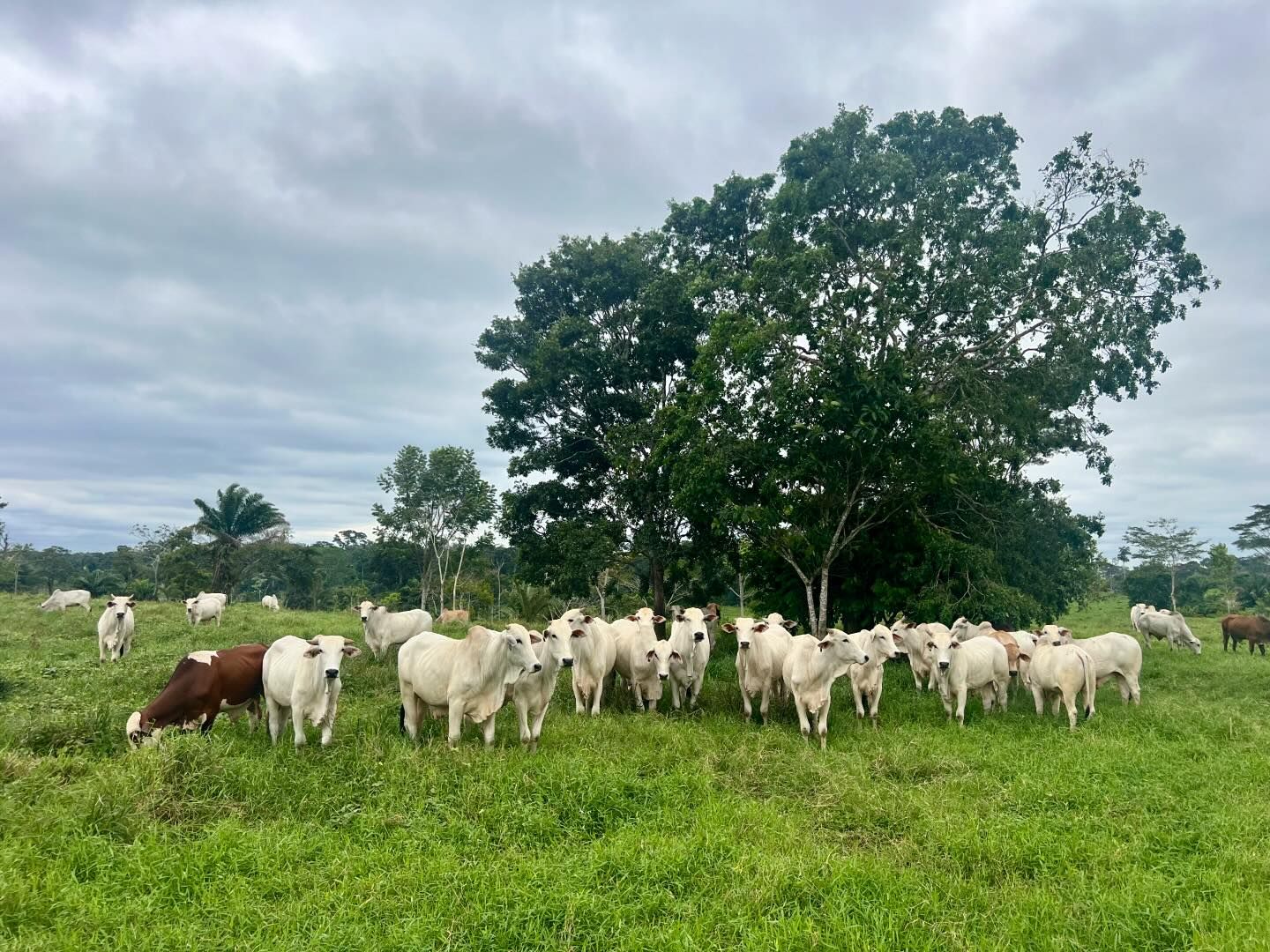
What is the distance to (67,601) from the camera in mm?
24359

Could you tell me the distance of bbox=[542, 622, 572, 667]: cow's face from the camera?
7941mm

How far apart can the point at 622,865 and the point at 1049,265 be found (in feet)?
47.7

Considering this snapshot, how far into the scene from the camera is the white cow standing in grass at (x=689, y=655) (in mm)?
10289

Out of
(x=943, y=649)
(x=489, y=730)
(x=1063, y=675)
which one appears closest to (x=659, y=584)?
(x=943, y=649)

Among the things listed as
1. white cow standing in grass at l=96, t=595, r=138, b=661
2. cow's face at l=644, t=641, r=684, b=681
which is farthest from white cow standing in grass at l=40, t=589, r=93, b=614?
cow's face at l=644, t=641, r=684, b=681

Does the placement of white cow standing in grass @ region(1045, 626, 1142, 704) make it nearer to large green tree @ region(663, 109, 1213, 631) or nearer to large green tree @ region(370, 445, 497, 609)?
large green tree @ region(663, 109, 1213, 631)

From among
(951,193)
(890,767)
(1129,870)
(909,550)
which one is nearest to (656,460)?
(909,550)

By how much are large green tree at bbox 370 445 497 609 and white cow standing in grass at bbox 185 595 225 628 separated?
45.6ft

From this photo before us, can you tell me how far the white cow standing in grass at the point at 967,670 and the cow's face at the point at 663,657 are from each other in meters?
3.77

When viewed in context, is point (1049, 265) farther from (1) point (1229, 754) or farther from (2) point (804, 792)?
(2) point (804, 792)

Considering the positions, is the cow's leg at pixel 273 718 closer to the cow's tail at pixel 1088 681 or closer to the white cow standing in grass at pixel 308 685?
the white cow standing in grass at pixel 308 685

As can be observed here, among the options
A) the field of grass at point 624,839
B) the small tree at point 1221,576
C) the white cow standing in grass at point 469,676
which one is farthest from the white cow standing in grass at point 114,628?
the small tree at point 1221,576

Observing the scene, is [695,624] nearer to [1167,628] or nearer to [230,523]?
[1167,628]

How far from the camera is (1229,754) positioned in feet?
26.1
